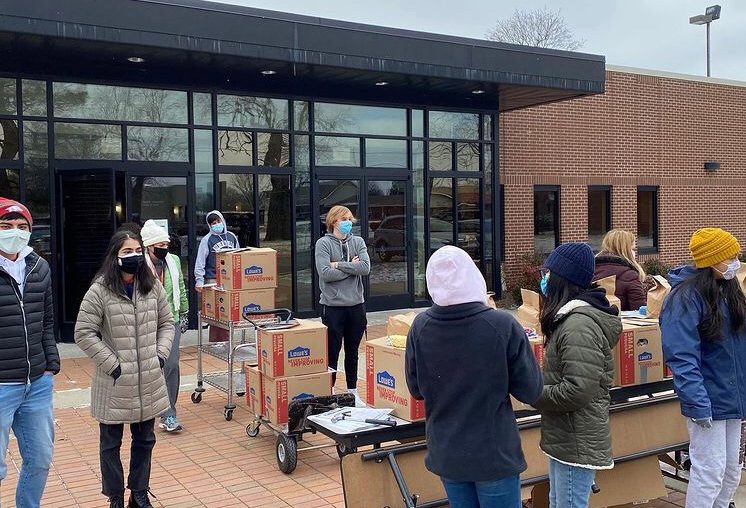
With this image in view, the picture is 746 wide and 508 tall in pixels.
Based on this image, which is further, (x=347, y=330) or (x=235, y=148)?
(x=235, y=148)

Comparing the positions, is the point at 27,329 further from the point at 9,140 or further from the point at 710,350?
the point at 9,140

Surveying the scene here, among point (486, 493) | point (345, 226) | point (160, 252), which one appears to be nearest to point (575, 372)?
point (486, 493)

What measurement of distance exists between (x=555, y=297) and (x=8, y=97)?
30.7 ft

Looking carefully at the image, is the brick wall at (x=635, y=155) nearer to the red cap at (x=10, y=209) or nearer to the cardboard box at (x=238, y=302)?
the cardboard box at (x=238, y=302)

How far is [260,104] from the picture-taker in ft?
40.7

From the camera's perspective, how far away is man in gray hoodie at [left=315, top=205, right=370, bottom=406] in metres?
7.02

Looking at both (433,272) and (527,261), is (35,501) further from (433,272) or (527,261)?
(527,261)

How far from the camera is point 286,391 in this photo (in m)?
6.11

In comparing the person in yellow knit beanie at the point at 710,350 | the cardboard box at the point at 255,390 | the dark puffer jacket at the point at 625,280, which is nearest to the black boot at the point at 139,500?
the cardboard box at the point at 255,390

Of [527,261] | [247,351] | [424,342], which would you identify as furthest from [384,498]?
[527,261]

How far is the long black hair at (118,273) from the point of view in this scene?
15.6 ft

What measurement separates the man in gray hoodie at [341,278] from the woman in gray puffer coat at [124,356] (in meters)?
2.34

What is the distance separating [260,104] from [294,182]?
4.48 ft

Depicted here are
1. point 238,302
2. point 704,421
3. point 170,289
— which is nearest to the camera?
point 704,421
